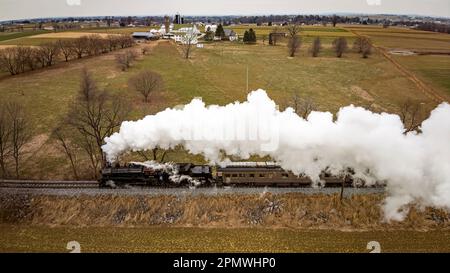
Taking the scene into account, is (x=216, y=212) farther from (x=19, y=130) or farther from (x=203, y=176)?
(x=19, y=130)

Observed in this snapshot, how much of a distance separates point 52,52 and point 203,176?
2334 inches

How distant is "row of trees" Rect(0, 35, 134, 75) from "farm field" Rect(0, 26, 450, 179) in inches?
97.5

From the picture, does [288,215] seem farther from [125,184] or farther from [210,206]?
[125,184]

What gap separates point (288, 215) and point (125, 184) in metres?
13.3

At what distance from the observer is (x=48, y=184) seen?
30.0 m

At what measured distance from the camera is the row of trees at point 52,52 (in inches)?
2640

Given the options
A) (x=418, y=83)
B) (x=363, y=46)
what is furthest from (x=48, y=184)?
(x=363, y=46)

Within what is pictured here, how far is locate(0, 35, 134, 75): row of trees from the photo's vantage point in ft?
220

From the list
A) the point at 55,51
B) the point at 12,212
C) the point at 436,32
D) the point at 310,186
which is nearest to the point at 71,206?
the point at 12,212

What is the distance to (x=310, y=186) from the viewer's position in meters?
29.3

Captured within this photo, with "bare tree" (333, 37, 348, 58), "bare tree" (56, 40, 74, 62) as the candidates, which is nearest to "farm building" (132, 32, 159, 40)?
"bare tree" (56, 40, 74, 62)

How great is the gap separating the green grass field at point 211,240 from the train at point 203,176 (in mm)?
4608

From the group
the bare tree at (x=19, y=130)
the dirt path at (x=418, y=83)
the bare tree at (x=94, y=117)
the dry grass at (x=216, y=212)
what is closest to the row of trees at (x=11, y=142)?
the bare tree at (x=19, y=130)

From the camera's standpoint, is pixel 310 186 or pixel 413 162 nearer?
pixel 413 162
